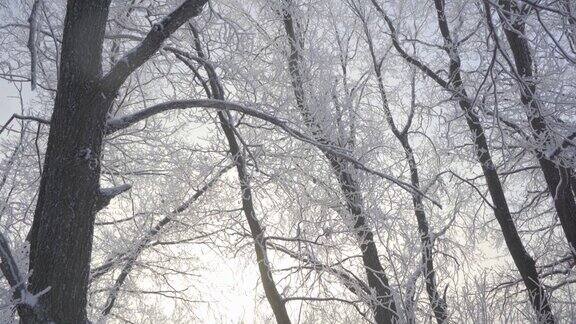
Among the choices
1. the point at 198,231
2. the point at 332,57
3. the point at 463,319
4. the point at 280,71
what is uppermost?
the point at 332,57

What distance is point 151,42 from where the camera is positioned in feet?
10.6

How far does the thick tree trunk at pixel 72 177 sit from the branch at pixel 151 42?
97mm

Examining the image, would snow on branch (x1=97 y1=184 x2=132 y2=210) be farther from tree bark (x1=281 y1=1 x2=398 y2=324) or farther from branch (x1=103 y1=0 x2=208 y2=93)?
tree bark (x1=281 y1=1 x2=398 y2=324)

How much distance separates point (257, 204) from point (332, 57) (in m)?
2.86

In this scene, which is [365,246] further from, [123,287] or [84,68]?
[84,68]

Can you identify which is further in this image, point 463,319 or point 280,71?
point 280,71

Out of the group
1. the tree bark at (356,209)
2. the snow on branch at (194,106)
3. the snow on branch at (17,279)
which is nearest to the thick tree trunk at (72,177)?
the snow on branch at (17,279)

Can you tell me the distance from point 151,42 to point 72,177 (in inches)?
41.2

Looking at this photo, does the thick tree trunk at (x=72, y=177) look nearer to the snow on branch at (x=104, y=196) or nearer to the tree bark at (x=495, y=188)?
the snow on branch at (x=104, y=196)

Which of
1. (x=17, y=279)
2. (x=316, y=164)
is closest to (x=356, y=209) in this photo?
(x=316, y=164)

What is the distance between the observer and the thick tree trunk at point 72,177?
116 inches

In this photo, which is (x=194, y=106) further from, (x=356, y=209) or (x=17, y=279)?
(x=356, y=209)

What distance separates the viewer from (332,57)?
805cm

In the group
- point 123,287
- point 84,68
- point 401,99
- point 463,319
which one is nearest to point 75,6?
point 84,68
